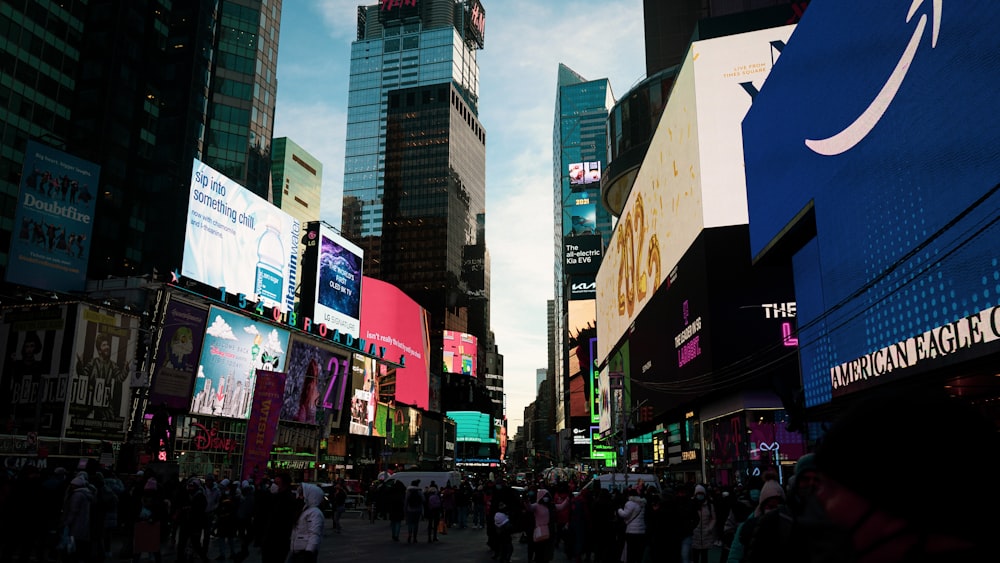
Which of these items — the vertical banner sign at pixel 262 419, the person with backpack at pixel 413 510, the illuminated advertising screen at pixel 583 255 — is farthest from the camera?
the illuminated advertising screen at pixel 583 255

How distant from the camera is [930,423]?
56.4 inches

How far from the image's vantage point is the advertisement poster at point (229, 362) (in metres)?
48.6

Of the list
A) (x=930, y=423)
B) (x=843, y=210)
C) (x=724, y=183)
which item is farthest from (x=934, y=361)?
(x=724, y=183)

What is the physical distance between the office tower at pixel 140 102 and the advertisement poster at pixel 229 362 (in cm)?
1854

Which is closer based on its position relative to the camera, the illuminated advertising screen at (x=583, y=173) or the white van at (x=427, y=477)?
the white van at (x=427, y=477)

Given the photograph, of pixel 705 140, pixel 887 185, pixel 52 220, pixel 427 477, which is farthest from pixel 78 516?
pixel 705 140

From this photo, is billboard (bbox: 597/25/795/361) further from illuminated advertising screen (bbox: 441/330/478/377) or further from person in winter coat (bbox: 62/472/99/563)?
illuminated advertising screen (bbox: 441/330/478/377)

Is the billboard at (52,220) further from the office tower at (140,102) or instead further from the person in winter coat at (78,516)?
the person in winter coat at (78,516)

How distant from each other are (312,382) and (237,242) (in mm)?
16833

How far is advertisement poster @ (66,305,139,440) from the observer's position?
40.0 metres

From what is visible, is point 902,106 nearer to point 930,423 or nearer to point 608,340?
point 930,423

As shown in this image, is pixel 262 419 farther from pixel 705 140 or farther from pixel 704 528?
pixel 705 140

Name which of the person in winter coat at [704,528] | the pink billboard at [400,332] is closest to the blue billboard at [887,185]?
the person in winter coat at [704,528]

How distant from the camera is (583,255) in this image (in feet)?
419
